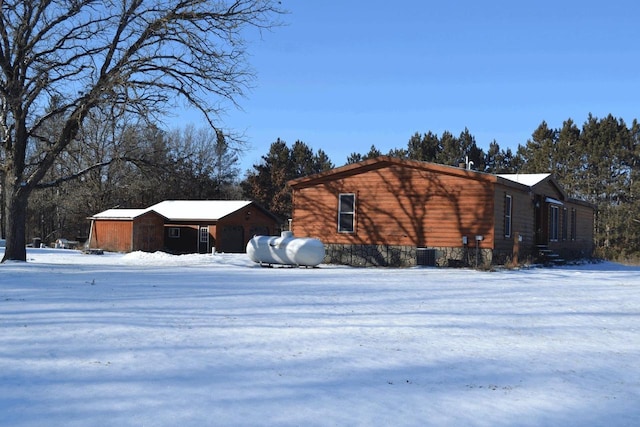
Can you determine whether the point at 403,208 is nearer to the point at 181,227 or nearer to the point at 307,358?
the point at 307,358

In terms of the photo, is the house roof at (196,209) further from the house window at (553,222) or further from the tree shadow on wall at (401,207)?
the house window at (553,222)

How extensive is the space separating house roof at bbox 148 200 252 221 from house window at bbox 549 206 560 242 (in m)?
20.5

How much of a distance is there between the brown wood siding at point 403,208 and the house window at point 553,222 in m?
7.75

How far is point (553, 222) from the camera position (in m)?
29.0

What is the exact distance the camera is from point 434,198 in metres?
23.0

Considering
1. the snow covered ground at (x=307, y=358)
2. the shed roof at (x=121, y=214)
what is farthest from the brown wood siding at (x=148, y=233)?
the snow covered ground at (x=307, y=358)

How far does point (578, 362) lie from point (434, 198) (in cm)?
1607

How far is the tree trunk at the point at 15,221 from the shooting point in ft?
61.6

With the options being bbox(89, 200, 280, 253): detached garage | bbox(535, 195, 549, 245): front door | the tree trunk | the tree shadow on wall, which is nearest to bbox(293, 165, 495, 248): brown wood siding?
the tree shadow on wall

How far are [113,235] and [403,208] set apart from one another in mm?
22307

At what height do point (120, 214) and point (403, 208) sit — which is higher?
point (120, 214)

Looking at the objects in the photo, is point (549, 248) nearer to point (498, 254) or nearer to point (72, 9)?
point (498, 254)

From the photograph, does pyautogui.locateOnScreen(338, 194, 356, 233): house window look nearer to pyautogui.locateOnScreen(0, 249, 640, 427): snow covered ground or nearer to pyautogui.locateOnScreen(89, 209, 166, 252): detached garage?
pyautogui.locateOnScreen(0, 249, 640, 427): snow covered ground

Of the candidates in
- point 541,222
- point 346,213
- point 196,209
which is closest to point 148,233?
point 196,209
